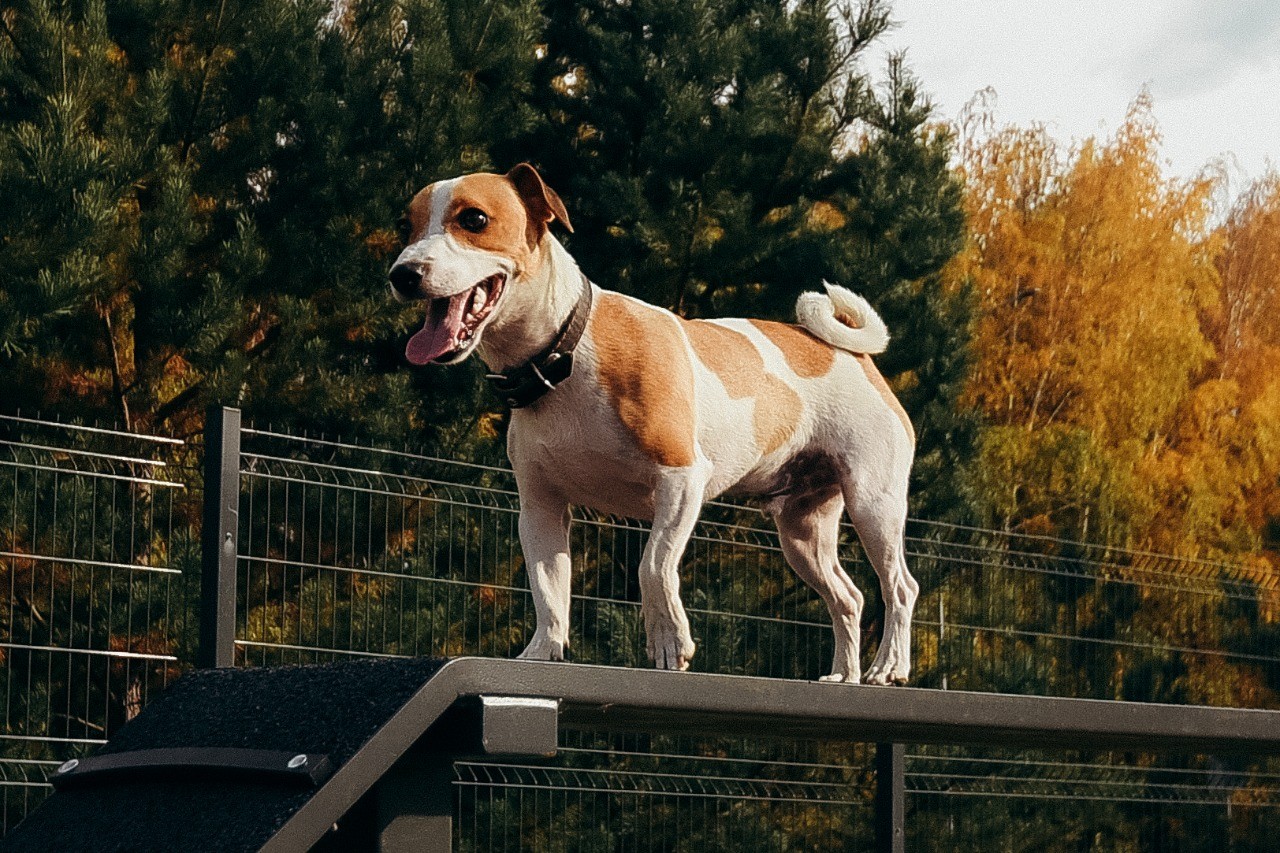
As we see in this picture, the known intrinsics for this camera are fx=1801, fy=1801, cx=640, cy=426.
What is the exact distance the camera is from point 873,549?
4133 millimetres

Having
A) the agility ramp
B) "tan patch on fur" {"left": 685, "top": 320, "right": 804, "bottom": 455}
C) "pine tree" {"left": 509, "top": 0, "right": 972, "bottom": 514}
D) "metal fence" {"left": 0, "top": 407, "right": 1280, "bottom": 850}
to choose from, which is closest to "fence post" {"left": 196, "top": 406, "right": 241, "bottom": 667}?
"metal fence" {"left": 0, "top": 407, "right": 1280, "bottom": 850}

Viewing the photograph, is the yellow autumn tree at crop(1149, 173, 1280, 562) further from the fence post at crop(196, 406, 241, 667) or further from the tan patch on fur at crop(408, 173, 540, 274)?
the tan patch on fur at crop(408, 173, 540, 274)

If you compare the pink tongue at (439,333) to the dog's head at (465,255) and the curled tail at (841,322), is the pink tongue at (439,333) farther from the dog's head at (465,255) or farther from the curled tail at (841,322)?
the curled tail at (841,322)

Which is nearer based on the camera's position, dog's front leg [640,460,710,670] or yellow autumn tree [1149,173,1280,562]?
dog's front leg [640,460,710,670]

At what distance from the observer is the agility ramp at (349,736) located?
2727 mm

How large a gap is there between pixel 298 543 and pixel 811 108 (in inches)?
157

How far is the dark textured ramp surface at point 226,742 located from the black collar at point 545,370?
689 millimetres

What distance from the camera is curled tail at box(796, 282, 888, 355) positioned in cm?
421

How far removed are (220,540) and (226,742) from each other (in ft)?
5.52

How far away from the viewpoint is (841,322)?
436cm

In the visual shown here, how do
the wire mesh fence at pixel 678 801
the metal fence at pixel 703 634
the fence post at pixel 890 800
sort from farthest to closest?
the wire mesh fence at pixel 678 801 → the metal fence at pixel 703 634 → the fence post at pixel 890 800

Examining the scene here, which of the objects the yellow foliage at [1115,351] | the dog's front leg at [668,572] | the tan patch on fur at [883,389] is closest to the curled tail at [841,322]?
the tan patch on fur at [883,389]

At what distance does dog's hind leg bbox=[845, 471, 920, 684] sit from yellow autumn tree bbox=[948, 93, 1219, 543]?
524 inches

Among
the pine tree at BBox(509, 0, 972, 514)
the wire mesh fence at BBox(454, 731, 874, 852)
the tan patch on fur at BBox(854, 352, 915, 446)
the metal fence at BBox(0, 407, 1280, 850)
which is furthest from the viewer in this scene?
the pine tree at BBox(509, 0, 972, 514)
